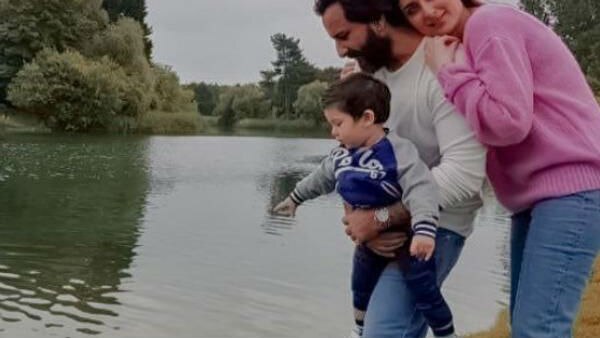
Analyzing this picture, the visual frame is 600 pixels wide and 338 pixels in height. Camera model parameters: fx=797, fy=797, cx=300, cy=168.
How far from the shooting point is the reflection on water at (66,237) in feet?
26.1

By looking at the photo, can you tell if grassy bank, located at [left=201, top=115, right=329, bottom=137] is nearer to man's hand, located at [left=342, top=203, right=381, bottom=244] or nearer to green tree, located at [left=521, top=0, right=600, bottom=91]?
green tree, located at [left=521, top=0, right=600, bottom=91]

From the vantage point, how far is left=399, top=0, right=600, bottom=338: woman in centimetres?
194

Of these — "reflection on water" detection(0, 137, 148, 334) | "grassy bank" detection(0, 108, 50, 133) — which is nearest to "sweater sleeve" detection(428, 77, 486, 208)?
"reflection on water" detection(0, 137, 148, 334)

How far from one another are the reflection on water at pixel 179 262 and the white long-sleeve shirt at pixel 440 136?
549 centimetres

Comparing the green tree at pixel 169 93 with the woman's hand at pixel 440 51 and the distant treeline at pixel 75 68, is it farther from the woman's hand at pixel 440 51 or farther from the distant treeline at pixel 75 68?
the woman's hand at pixel 440 51

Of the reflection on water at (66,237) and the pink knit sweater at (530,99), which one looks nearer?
the pink knit sweater at (530,99)

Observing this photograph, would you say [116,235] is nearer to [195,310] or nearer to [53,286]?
[53,286]

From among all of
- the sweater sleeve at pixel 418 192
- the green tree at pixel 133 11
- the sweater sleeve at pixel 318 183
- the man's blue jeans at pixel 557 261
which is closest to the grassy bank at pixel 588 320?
the sweater sleeve at pixel 318 183

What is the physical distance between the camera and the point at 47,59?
3988cm

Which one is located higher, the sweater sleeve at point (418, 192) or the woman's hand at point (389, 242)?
the sweater sleeve at point (418, 192)

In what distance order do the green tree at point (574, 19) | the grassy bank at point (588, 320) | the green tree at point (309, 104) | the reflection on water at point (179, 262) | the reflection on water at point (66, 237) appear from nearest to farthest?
the grassy bank at point (588, 320) < the reflection on water at point (179, 262) < the reflection on water at point (66, 237) < the green tree at point (574, 19) < the green tree at point (309, 104)

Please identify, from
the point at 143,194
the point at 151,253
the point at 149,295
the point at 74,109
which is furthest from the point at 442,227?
the point at 74,109

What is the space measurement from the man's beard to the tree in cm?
7174

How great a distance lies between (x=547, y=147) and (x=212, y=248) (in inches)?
383
